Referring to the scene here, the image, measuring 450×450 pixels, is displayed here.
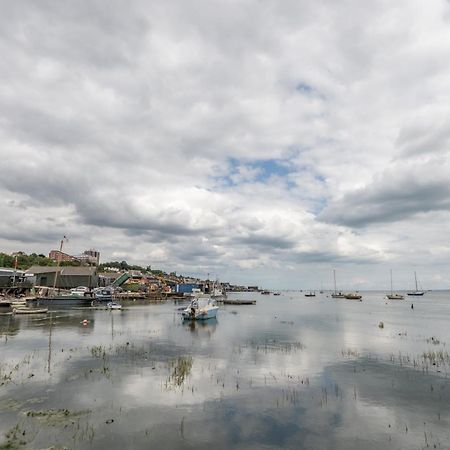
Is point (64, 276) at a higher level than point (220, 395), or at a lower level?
higher

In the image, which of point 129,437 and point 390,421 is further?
point 390,421

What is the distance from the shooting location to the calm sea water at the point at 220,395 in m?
17.9

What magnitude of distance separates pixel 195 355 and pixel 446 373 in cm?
2524

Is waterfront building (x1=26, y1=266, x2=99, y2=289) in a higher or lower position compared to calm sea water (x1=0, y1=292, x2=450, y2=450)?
higher

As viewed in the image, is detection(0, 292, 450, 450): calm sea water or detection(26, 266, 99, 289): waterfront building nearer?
detection(0, 292, 450, 450): calm sea water

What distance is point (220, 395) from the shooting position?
24.4m

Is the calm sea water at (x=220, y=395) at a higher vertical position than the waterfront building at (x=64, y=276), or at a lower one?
lower

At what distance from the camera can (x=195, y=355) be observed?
39188 mm

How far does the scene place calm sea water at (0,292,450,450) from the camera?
17.9m

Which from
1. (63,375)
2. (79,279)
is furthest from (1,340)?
(79,279)

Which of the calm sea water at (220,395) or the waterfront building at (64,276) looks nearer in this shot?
the calm sea water at (220,395)

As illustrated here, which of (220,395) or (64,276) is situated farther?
(64,276)

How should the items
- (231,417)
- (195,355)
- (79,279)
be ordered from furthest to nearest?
(79,279)
(195,355)
(231,417)

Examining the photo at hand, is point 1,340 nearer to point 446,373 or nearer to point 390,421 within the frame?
point 390,421
